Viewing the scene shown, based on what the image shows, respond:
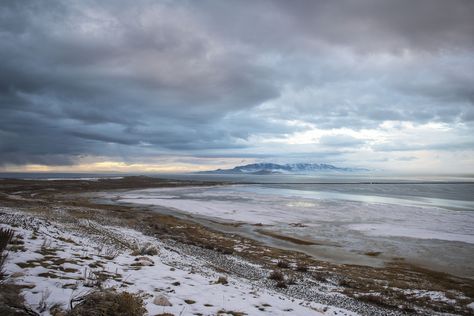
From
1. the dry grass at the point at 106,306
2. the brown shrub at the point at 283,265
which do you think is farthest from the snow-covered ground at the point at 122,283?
the brown shrub at the point at 283,265

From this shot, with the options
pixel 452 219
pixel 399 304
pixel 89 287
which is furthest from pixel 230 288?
pixel 452 219

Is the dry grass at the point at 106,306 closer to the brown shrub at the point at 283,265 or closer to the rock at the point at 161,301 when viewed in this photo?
the rock at the point at 161,301

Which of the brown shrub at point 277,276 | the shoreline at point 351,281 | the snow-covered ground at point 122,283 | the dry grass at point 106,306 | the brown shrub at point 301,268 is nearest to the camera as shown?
the dry grass at point 106,306

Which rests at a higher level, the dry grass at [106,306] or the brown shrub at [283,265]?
the dry grass at [106,306]

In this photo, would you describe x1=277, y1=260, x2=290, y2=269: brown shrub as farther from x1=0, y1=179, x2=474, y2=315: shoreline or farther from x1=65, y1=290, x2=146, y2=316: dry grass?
x1=65, y1=290, x2=146, y2=316: dry grass

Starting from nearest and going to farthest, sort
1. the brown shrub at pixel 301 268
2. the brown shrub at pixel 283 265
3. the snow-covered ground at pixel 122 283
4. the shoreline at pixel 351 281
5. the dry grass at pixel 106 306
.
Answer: the dry grass at pixel 106 306
the snow-covered ground at pixel 122 283
the shoreline at pixel 351 281
the brown shrub at pixel 301 268
the brown shrub at pixel 283 265

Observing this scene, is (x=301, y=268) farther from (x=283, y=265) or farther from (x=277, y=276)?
(x=277, y=276)

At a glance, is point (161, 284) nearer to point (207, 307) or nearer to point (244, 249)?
point (207, 307)

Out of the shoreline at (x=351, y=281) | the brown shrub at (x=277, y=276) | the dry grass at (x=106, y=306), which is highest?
the dry grass at (x=106, y=306)

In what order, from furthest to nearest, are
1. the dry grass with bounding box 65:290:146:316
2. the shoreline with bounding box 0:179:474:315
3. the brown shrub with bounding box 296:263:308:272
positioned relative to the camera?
1. the brown shrub with bounding box 296:263:308:272
2. the shoreline with bounding box 0:179:474:315
3. the dry grass with bounding box 65:290:146:316

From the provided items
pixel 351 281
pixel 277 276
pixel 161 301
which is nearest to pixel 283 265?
pixel 277 276

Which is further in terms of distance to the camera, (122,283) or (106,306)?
(122,283)

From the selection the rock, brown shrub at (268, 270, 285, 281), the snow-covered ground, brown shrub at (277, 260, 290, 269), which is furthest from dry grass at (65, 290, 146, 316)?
brown shrub at (277, 260, 290, 269)

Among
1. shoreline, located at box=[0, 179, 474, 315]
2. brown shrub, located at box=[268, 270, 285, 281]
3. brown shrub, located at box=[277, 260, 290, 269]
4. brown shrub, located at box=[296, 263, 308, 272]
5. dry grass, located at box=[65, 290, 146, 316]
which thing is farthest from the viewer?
brown shrub, located at box=[277, 260, 290, 269]
